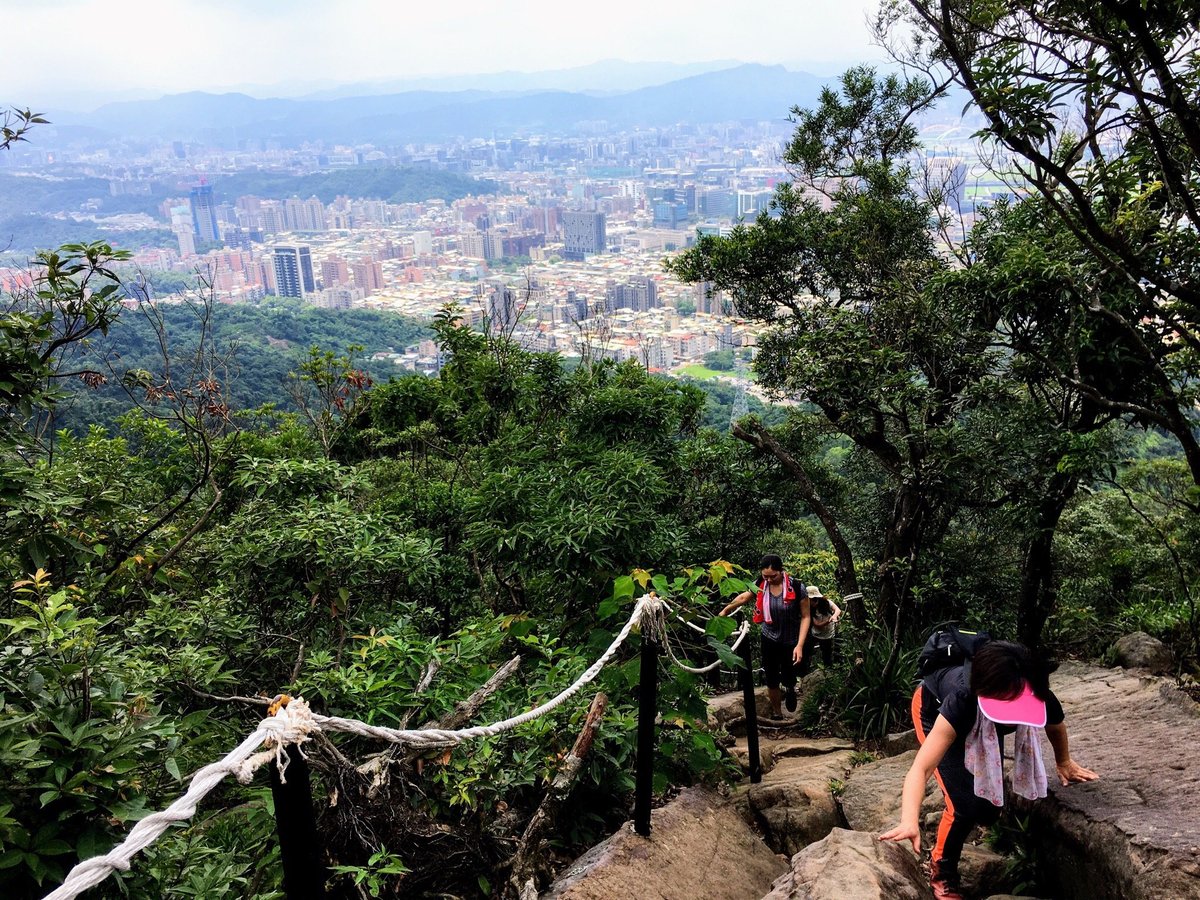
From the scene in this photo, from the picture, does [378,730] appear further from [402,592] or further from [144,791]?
[402,592]

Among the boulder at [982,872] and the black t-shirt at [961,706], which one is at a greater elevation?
the black t-shirt at [961,706]

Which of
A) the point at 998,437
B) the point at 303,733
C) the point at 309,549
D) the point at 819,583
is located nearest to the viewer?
the point at 303,733

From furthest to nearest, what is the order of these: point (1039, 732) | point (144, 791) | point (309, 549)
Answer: point (309, 549), point (1039, 732), point (144, 791)

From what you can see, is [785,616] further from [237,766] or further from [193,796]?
[193,796]

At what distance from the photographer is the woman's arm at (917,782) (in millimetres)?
2361

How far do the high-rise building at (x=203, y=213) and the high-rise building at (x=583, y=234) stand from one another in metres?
54.7

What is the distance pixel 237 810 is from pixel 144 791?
29.8 inches

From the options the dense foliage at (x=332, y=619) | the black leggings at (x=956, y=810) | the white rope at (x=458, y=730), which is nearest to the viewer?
the white rope at (x=458, y=730)

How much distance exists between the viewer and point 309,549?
444 cm

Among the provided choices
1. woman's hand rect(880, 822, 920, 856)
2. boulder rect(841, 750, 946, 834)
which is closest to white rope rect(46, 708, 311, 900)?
woman's hand rect(880, 822, 920, 856)

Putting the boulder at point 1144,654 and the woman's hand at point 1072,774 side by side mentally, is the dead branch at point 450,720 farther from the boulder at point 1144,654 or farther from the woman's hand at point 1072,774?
the boulder at point 1144,654

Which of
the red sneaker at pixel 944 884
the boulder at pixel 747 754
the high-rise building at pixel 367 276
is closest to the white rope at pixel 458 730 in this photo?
the red sneaker at pixel 944 884

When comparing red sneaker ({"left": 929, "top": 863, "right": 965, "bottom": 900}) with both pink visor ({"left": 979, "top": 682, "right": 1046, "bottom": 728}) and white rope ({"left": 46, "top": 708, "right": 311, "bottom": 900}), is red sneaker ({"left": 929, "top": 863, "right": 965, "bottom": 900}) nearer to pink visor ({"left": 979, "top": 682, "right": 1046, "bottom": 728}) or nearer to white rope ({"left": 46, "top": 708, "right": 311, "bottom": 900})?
pink visor ({"left": 979, "top": 682, "right": 1046, "bottom": 728})

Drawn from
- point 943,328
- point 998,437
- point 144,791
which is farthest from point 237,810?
point 943,328
